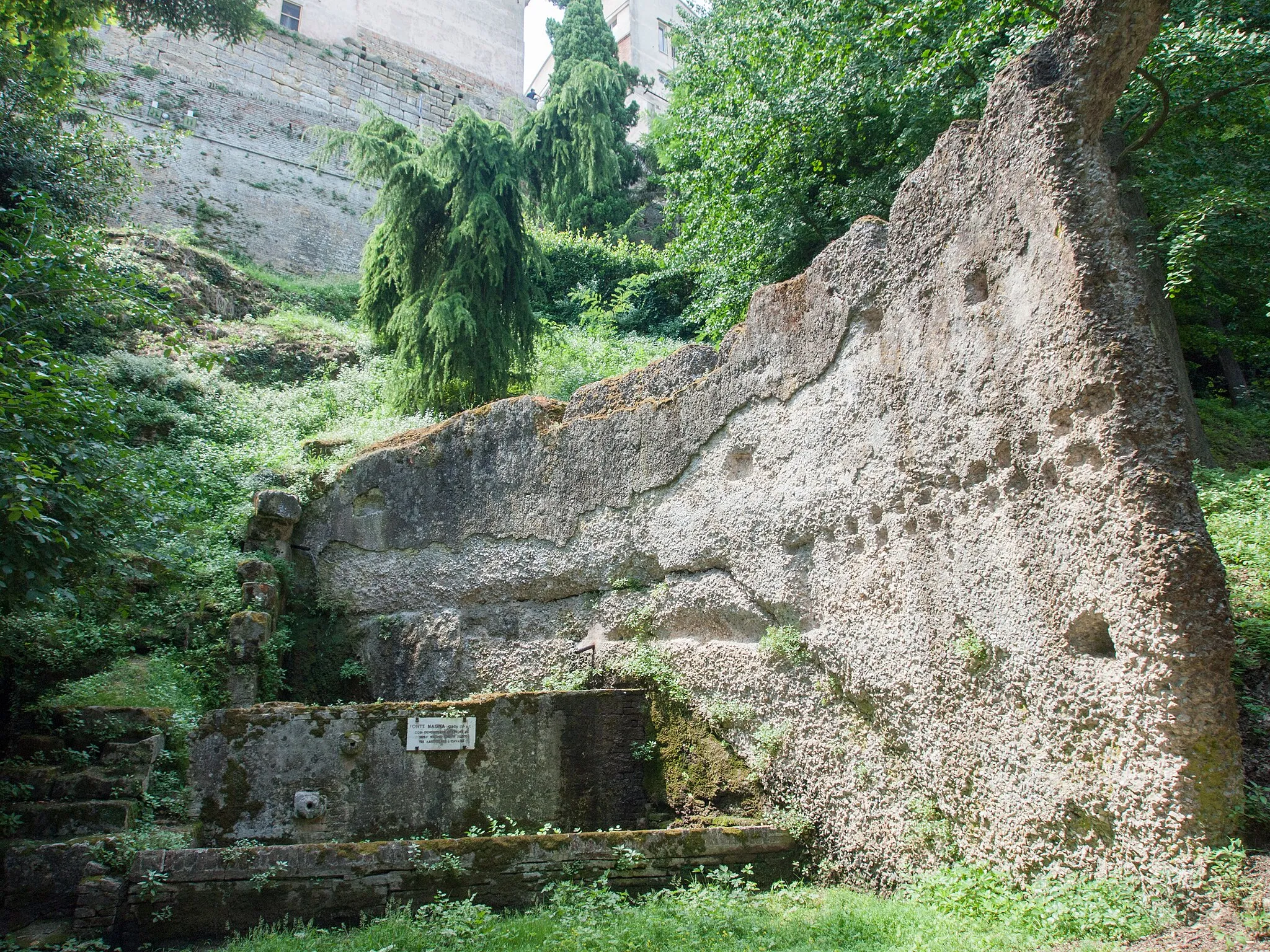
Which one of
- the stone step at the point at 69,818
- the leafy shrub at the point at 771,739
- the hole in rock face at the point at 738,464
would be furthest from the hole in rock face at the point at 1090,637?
the stone step at the point at 69,818

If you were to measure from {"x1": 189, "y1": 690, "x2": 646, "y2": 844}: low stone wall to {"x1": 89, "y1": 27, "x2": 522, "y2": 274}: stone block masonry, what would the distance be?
675 inches

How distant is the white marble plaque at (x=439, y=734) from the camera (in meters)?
4.85

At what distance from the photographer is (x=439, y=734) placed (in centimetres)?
486

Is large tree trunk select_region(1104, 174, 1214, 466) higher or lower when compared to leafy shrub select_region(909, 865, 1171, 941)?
higher


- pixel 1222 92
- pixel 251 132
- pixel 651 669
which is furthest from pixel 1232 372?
pixel 251 132

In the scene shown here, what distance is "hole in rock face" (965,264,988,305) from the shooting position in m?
4.05

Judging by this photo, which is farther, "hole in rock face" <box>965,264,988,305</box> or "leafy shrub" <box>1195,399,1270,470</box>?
"leafy shrub" <box>1195,399,1270,470</box>

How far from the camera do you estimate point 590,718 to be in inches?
203

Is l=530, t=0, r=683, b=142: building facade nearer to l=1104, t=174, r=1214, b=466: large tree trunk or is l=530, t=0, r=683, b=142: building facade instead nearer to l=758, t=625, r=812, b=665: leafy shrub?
l=1104, t=174, r=1214, b=466: large tree trunk

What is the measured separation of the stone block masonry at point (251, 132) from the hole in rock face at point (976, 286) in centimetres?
1714

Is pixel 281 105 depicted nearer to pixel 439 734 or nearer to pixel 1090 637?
pixel 439 734

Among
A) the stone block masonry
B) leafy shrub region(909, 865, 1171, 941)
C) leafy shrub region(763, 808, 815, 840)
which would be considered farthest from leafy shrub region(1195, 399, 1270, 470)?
the stone block masonry

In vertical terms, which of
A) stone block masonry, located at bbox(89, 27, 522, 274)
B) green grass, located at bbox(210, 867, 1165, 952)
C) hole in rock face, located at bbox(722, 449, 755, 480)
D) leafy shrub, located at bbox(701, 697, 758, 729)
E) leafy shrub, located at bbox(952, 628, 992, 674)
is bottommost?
green grass, located at bbox(210, 867, 1165, 952)

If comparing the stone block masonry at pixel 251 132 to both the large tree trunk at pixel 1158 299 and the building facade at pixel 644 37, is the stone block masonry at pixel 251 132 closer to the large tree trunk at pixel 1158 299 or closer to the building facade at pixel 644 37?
the building facade at pixel 644 37
